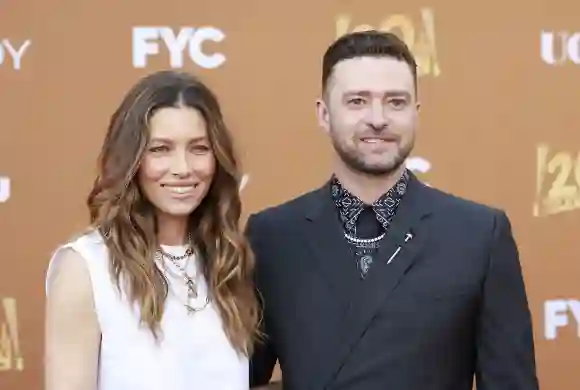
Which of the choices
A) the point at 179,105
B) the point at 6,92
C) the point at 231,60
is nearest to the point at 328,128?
the point at 179,105

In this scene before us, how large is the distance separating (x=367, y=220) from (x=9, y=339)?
1.07 meters

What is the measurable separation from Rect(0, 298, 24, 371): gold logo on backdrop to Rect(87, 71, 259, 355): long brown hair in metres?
0.80

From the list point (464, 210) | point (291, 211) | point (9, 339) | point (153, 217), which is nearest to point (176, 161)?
point (153, 217)

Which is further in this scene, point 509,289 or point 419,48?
point 419,48

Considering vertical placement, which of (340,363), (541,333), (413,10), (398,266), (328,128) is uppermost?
(413,10)

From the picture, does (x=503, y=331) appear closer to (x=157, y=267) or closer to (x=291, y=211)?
(x=291, y=211)

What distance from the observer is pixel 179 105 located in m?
1.31

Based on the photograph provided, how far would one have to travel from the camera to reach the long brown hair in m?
1.28

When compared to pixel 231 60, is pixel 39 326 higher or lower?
lower

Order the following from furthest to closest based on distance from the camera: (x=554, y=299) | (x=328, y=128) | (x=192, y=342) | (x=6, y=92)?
(x=554, y=299) → (x=6, y=92) → (x=328, y=128) → (x=192, y=342)

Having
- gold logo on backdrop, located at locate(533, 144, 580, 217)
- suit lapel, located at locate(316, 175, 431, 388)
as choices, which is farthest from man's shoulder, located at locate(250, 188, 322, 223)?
gold logo on backdrop, located at locate(533, 144, 580, 217)

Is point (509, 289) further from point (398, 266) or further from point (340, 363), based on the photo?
point (340, 363)

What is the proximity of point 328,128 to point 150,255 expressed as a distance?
0.35 metres

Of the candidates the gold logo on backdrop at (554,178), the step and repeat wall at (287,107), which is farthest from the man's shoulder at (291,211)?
the gold logo on backdrop at (554,178)
